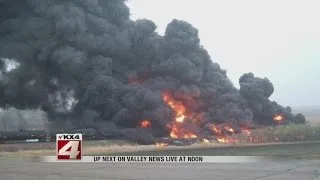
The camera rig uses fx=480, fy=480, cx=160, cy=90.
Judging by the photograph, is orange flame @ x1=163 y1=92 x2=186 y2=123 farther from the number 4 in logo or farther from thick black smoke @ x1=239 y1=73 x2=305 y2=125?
the number 4 in logo

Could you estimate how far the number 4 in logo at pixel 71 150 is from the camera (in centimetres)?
1788

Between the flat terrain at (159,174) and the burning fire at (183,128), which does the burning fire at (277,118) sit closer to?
the burning fire at (183,128)

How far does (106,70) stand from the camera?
72375mm

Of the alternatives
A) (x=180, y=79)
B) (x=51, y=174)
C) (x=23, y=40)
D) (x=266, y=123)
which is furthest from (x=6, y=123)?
(x=51, y=174)

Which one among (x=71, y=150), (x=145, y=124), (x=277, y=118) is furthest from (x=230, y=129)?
(x=71, y=150)

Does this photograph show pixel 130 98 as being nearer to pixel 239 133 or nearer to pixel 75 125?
pixel 75 125

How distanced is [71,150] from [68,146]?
0.21m

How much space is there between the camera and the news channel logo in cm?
1773

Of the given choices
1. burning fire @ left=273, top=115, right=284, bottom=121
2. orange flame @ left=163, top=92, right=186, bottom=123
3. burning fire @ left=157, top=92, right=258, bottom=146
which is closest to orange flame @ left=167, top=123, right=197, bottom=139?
burning fire @ left=157, top=92, right=258, bottom=146

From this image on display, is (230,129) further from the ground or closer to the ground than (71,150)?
further from the ground

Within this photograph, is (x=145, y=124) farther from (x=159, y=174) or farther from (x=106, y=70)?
(x=159, y=174)

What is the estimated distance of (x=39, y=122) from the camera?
7938 centimetres

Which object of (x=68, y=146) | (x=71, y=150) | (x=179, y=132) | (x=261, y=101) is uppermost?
(x=261, y=101)

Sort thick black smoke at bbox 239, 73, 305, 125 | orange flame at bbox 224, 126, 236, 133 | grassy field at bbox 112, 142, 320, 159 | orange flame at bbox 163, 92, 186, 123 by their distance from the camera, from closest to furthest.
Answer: grassy field at bbox 112, 142, 320, 159 → orange flame at bbox 224, 126, 236, 133 → orange flame at bbox 163, 92, 186, 123 → thick black smoke at bbox 239, 73, 305, 125
